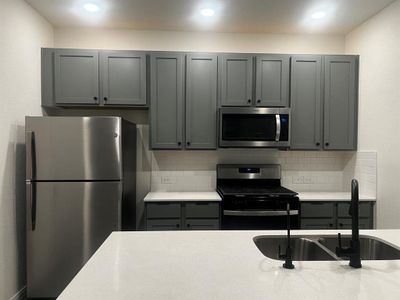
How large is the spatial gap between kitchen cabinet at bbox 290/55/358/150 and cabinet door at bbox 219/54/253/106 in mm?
518

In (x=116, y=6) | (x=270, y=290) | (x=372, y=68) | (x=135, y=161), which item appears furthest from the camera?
(x=135, y=161)

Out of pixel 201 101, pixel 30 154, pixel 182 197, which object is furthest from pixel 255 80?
pixel 30 154

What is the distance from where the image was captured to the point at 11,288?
7.67ft

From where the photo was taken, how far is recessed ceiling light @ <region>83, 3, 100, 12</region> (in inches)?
101

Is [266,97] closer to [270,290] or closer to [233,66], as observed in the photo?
[233,66]

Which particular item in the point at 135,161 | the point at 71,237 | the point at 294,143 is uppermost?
the point at 294,143

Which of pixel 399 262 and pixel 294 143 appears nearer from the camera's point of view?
pixel 399 262

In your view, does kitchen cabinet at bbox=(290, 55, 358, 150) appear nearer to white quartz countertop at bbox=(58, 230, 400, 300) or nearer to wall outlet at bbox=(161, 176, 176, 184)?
wall outlet at bbox=(161, 176, 176, 184)

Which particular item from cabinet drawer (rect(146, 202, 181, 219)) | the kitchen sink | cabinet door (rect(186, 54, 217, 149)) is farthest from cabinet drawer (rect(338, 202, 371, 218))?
cabinet drawer (rect(146, 202, 181, 219))

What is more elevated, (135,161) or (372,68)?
(372,68)

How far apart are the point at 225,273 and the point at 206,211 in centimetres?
169

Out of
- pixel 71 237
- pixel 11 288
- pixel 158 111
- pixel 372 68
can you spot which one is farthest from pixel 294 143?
pixel 11 288

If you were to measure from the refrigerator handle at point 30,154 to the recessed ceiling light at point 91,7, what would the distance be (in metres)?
1.35

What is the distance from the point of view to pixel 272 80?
2.96 meters
